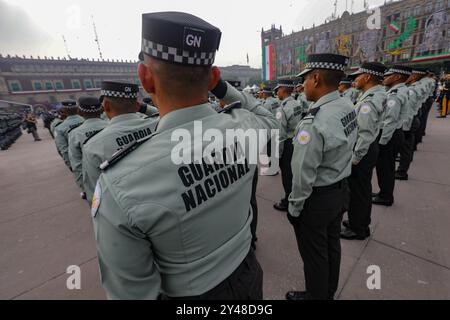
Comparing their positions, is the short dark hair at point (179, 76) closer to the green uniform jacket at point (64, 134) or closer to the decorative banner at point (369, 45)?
the green uniform jacket at point (64, 134)

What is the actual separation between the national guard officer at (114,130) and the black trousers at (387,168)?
3.80m

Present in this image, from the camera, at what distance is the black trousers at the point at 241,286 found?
1.05m

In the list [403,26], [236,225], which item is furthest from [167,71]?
[403,26]

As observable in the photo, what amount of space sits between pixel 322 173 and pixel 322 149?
235 millimetres

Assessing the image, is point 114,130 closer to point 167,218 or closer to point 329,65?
point 167,218

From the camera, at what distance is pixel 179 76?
35.7 inches

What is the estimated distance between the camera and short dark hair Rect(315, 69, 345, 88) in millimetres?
2057

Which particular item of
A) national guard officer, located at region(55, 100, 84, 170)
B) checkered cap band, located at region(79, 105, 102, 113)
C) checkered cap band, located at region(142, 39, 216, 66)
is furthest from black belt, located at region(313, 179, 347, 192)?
national guard officer, located at region(55, 100, 84, 170)

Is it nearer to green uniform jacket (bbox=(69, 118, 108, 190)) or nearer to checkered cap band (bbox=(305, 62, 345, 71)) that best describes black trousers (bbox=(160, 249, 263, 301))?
checkered cap band (bbox=(305, 62, 345, 71))

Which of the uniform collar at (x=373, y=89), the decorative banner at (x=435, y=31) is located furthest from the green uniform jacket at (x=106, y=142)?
the decorative banner at (x=435, y=31)

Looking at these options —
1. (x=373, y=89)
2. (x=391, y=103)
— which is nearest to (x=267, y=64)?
(x=391, y=103)

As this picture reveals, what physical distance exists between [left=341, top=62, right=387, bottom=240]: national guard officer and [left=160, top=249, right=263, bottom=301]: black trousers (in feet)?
7.48

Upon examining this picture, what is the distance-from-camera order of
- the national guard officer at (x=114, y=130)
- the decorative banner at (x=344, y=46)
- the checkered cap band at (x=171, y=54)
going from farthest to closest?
the decorative banner at (x=344, y=46) < the national guard officer at (x=114, y=130) < the checkered cap band at (x=171, y=54)
